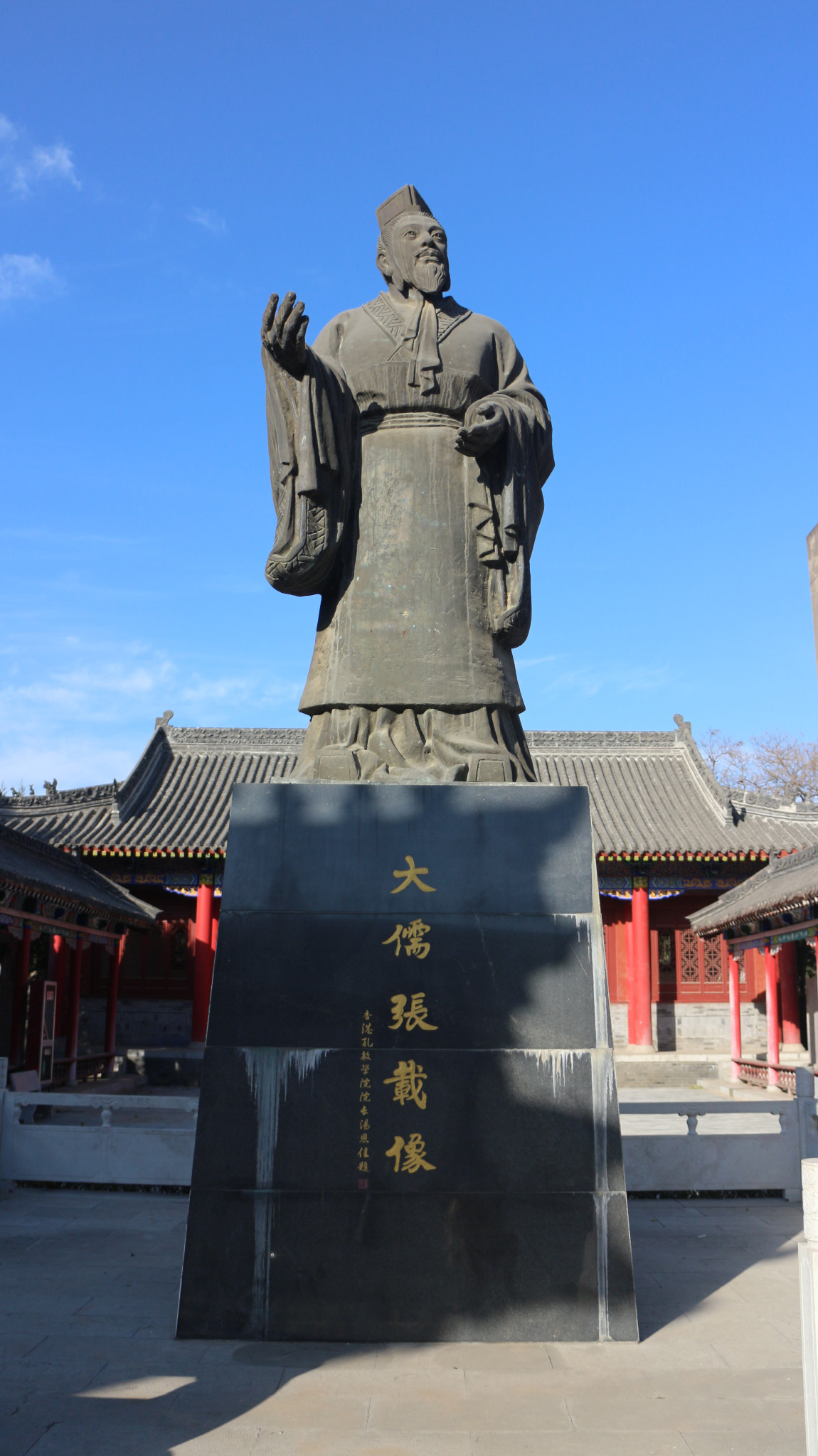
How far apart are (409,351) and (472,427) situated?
640 millimetres

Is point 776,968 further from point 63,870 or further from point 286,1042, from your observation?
point 286,1042

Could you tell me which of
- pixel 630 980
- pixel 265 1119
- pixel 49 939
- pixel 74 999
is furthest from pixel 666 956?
pixel 265 1119

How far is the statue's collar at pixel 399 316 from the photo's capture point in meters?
5.36

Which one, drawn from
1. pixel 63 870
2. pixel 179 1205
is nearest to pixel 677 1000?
pixel 63 870

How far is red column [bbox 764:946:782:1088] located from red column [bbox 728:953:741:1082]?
118 cm

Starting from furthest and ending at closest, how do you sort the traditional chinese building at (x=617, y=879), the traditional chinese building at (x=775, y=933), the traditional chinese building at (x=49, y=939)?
the traditional chinese building at (x=617, y=879) → the traditional chinese building at (x=775, y=933) → the traditional chinese building at (x=49, y=939)

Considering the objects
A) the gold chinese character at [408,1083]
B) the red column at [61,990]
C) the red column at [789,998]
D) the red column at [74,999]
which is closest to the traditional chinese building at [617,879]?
the red column at [789,998]

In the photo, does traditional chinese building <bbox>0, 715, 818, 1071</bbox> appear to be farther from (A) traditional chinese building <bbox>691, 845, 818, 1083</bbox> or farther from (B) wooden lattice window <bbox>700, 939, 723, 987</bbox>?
(A) traditional chinese building <bbox>691, 845, 818, 1083</bbox>

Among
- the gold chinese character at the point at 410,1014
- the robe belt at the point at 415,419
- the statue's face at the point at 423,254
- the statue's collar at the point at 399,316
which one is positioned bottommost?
the gold chinese character at the point at 410,1014

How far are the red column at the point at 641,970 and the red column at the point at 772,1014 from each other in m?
2.82

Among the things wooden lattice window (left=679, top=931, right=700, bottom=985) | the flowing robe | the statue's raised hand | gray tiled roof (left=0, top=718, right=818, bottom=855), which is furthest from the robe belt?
wooden lattice window (left=679, top=931, right=700, bottom=985)

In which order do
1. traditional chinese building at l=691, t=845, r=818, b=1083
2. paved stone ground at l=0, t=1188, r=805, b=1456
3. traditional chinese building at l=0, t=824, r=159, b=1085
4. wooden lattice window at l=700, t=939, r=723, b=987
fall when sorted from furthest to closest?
wooden lattice window at l=700, t=939, r=723, b=987 → traditional chinese building at l=691, t=845, r=818, b=1083 → traditional chinese building at l=0, t=824, r=159, b=1085 → paved stone ground at l=0, t=1188, r=805, b=1456

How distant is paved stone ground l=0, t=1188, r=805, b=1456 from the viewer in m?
3.31

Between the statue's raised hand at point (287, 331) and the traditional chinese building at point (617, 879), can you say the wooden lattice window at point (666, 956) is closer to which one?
the traditional chinese building at point (617, 879)
